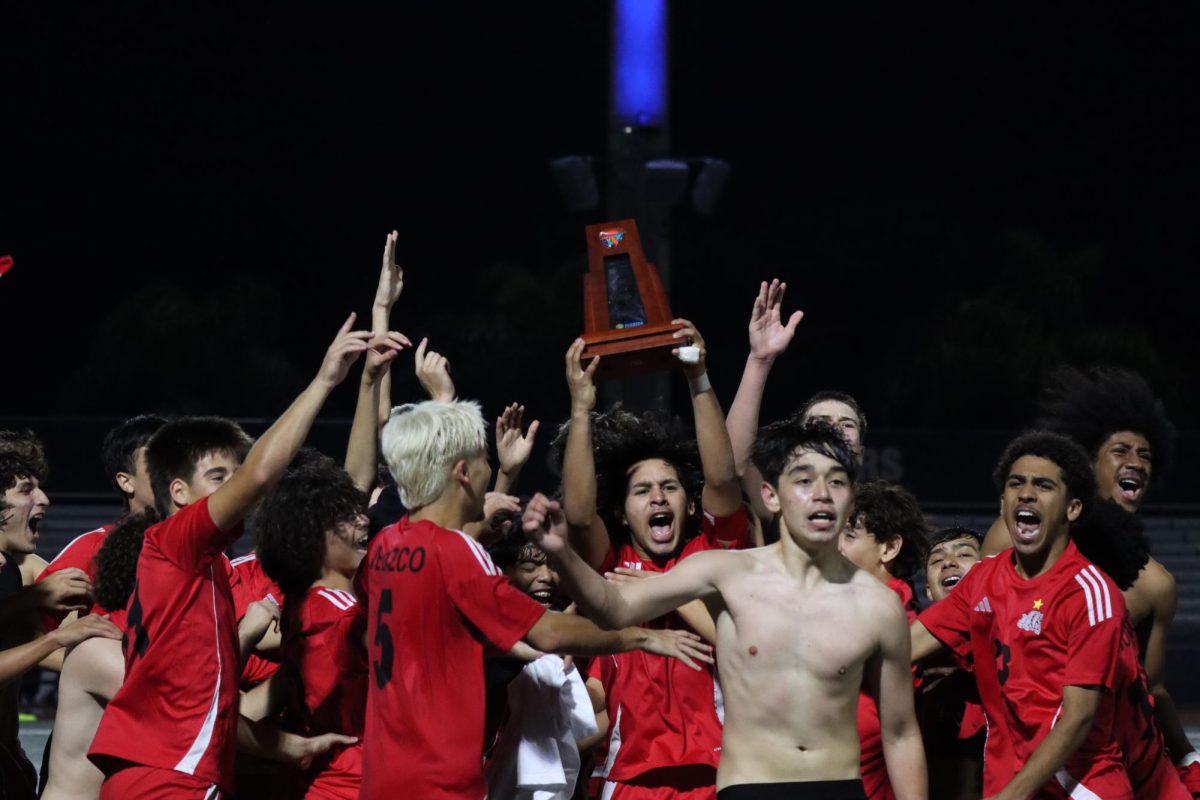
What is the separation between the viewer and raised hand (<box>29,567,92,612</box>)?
16.3 ft

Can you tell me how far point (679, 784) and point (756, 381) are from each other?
1274 millimetres

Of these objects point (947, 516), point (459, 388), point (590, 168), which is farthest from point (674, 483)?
point (459, 388)

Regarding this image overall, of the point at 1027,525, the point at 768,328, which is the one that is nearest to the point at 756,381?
the point at 768,328

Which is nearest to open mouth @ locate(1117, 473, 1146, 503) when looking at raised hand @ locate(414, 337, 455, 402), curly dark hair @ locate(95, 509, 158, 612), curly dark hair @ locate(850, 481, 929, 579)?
curly dark hair @ locate(850, 481, 929, 579)

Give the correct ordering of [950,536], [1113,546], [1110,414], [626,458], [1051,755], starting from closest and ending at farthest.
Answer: [1051,755] → [626,458] → [1113,546] → [950,536] → [1110,414]

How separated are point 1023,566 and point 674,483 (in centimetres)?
110

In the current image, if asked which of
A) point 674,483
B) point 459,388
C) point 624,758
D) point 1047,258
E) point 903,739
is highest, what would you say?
point 674,483

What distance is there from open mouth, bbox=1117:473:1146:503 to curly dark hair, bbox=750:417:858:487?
6.96 ft

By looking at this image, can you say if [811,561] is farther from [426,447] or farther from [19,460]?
[19,460]

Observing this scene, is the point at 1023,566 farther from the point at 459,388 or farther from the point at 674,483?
the point at 459,388

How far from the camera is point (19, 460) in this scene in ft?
18.1

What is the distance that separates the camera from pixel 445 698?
3.99 metres

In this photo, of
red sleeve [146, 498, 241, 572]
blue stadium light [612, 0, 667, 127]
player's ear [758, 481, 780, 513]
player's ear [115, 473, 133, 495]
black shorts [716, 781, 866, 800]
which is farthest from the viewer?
blue stadium light [612, 0, 667, 127]

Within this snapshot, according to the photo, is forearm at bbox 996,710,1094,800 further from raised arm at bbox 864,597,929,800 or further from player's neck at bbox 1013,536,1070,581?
player's neck at bbox 1013,536,1070,581
